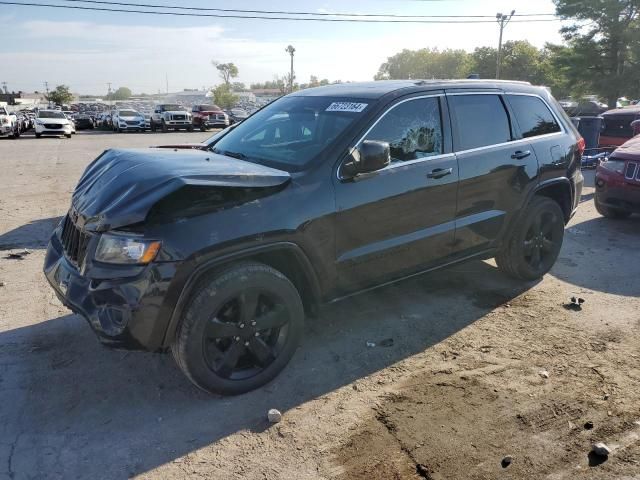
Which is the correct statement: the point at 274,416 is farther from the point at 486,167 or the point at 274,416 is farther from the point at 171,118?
the point at 171,118

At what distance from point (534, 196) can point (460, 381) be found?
2271 mm

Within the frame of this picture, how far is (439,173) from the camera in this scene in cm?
400

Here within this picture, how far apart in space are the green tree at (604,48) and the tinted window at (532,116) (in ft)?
111

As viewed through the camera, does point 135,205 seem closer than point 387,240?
Yes

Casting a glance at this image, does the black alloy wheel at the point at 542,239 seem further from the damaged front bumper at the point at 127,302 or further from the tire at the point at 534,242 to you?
the damaged front bumper at the point at 127,302

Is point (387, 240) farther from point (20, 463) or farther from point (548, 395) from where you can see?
point (20, 463)

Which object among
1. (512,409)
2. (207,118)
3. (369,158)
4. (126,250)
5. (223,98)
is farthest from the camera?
(223,98)

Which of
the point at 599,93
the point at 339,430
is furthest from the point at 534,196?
the point at 599,93

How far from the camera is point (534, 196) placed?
194 inches

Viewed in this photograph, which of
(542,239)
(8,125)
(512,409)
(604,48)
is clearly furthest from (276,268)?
(604,48)

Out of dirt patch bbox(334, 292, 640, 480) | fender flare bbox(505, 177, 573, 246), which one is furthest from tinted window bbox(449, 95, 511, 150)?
dirt patch bbox(334, 292, 640, 480)

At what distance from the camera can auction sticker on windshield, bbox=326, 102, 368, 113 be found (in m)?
3.79

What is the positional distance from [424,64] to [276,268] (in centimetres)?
9611

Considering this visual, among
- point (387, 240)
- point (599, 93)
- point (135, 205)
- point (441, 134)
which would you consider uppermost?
point (599, 93)
